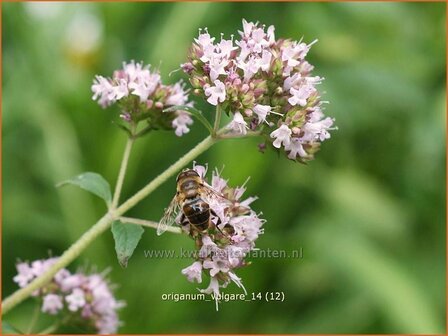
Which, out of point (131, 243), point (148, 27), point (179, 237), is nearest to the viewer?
point (131, 243)

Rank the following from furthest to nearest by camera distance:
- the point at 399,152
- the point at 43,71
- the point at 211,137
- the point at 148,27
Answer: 1. the point at 148,27
2. the point at 43,71
3. the point at 399,152
4. the point at 211,137

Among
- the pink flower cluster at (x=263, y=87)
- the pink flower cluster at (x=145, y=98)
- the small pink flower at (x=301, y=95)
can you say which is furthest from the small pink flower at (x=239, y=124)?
the pink flower cluster at (x=145, y=98)

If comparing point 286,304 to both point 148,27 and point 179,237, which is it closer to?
point 179,237

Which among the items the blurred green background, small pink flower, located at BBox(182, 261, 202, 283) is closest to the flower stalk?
small pink flower, located at BBox(182, 261, 202, 283)

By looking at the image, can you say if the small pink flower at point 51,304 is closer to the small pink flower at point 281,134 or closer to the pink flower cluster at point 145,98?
the pink flower cluster at point 145,98

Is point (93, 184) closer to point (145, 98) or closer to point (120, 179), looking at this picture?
point (120, 179)

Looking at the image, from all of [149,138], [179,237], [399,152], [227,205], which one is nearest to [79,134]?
[149,138]
